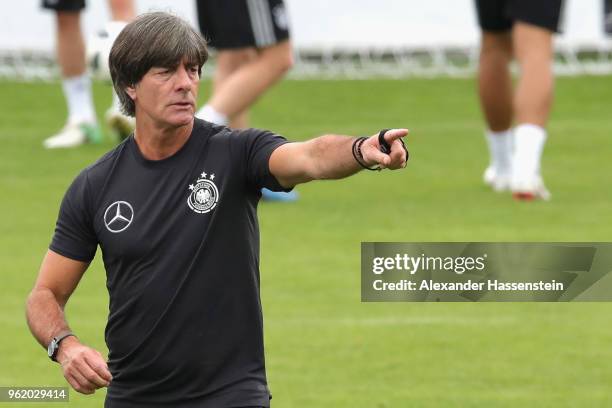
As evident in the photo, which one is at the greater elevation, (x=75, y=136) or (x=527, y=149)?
(x=527, y=149)

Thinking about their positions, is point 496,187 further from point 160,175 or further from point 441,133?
point 160,175

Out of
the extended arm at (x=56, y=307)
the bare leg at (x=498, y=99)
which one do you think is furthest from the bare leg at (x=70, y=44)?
the extended arm at (x=56, y=307)

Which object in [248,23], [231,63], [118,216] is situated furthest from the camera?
[231,63]

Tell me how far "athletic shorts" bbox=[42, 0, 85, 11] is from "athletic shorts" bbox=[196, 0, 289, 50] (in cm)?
227

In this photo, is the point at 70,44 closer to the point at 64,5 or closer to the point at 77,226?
the point at 64,5

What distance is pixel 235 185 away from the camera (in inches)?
184

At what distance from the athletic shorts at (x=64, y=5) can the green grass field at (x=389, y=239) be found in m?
0.98

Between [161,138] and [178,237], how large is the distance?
0.28m

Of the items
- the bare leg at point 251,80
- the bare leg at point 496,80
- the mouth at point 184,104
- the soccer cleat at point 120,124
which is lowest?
the soccer cleat at point 120,124

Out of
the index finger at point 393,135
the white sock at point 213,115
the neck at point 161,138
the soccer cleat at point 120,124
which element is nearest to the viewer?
the index finger at point 393,135

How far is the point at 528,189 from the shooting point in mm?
10016

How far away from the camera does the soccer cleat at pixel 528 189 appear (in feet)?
32.9

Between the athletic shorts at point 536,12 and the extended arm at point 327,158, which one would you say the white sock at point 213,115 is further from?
the extended arm at point 327,158

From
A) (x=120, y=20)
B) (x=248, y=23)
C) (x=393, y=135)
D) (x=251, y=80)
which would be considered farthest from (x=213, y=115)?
(x=393, y=135)
